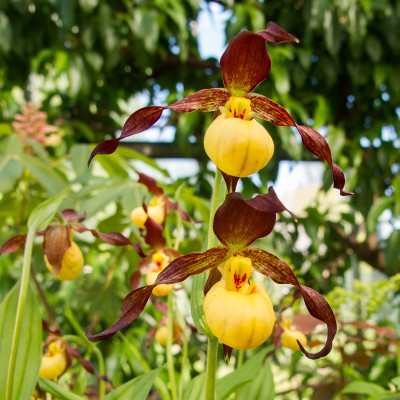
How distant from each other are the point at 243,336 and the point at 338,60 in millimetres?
1508

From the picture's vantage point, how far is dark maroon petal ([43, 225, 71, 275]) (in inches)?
20.9

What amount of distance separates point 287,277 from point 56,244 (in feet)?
0.99

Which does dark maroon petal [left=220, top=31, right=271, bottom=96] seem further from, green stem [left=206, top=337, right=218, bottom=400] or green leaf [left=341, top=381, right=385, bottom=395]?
green leaf [left=341, top=381, right=385, bottom=395]

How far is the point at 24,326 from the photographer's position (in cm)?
47

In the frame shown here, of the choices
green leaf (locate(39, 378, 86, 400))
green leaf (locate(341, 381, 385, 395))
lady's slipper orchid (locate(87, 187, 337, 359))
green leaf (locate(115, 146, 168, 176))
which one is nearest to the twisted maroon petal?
lady's slipper orchid (locate(87, 187, 337, 359))

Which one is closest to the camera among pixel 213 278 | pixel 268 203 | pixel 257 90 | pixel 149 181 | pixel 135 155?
pixel 268 203

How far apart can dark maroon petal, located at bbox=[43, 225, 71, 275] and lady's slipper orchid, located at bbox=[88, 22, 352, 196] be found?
0.23 meters

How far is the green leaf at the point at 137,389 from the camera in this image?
41cm

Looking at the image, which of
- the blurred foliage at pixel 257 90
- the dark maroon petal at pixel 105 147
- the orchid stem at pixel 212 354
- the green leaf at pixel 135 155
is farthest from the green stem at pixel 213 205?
the blurred foliage at pixel 257 90

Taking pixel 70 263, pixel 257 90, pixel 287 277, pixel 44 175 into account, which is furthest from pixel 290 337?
pixel 257 90

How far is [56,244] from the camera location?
0.54 meters

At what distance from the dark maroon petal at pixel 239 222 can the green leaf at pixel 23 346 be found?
0.24 metres

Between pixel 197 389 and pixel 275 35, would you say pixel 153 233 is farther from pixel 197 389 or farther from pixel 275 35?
pixel 275 35

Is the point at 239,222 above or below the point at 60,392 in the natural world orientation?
above
